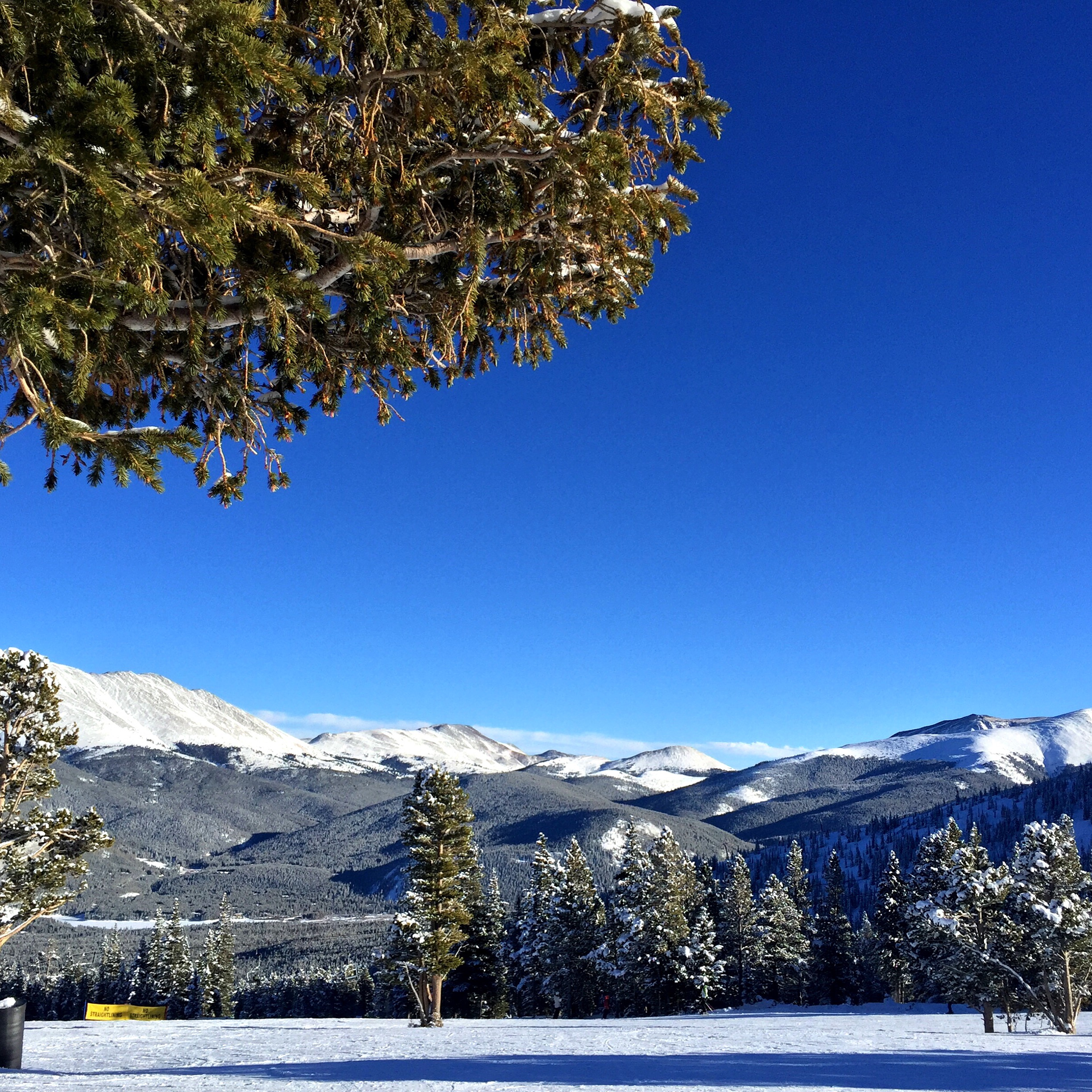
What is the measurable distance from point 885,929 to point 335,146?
67924mm

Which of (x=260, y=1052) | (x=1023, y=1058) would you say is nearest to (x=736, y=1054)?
(x=1023, y=1058)

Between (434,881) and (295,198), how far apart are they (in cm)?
3194

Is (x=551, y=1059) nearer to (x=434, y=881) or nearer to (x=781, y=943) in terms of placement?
(x=434, y=881)

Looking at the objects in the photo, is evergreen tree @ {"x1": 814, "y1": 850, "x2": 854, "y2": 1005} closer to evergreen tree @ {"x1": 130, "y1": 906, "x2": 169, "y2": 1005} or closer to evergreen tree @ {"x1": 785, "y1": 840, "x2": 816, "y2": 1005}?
evergreen tree @ {"x1": 785, "y1": 840, "x2": 816, "y2": 1005}

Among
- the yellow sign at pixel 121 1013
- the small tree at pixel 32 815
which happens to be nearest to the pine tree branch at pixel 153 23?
the small tree at pixel 32 815

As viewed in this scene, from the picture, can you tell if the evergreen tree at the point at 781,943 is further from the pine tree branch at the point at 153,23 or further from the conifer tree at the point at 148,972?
the pine tree branch at the point at 153,23

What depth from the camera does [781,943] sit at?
190 feet

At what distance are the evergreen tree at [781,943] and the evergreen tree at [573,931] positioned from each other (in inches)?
627

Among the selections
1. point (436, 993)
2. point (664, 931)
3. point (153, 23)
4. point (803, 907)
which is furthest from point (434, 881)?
point (803, 907)

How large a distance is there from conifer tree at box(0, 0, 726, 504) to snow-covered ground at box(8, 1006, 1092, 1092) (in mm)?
7894

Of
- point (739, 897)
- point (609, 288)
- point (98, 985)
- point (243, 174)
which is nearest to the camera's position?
point (243, 174)

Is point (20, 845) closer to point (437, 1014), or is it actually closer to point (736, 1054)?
point (736, 1054)

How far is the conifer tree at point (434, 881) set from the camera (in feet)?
101

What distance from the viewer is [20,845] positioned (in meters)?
18.5
